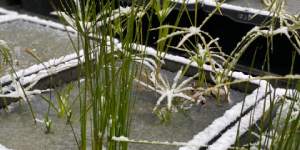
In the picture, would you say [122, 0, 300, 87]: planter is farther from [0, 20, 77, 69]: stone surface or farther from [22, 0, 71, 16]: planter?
[22, 0, 71, 16]: planter

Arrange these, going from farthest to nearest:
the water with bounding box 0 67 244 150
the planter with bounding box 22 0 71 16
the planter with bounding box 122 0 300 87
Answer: the planter with bounding box 22 0 71 16, the planter with bounding box 122 0 300 87, the water with bounding box 0 67 244 150

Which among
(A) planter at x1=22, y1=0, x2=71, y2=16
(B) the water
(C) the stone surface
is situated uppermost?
(A) planter at x1=22, y1=0, x2=71, y2=16

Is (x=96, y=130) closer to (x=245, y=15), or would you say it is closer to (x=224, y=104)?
(x=224, y=104)

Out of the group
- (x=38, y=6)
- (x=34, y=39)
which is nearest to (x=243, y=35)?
(x=34, y=39)

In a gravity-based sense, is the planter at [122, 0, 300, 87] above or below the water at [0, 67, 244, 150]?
above

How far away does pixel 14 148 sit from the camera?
45.3 inches

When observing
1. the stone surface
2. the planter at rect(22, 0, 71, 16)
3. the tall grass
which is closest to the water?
the tall grass

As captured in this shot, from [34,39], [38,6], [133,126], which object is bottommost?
[133,126]

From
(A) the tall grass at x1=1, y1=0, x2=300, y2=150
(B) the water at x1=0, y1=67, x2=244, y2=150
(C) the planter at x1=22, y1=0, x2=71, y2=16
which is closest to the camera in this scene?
(A) the tall grass at x1=1, y1=0, x2=300, y2=150

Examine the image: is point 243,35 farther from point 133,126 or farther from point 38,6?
point 38,6

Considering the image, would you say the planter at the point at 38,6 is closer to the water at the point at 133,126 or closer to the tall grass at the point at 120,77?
the water at the point at 133,126

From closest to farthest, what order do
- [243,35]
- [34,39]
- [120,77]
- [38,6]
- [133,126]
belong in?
[120,77] → [133,126] → [243,35] → [34,39] → [38,6]

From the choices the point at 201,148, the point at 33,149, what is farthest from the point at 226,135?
the point at 33,149

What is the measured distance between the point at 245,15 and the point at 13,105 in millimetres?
1250
